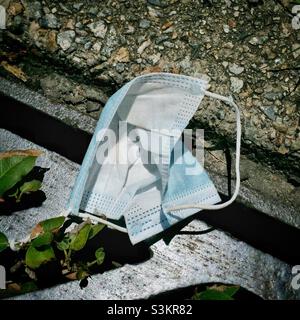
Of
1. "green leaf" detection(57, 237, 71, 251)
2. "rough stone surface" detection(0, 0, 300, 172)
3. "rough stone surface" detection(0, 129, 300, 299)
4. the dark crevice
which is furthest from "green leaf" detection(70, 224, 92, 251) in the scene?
"rough stone surface" detection(0, 0, 300, 172)

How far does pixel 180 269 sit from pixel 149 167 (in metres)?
0.72

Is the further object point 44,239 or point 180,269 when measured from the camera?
point 180,269

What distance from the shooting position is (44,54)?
7.91 feet

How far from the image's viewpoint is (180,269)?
227 centimetres

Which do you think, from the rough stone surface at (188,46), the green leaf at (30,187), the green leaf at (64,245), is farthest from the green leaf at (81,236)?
the rough stone surface at (188,46)

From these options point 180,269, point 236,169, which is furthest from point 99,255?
point 236,169

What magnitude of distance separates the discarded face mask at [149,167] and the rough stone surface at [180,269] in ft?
0.90

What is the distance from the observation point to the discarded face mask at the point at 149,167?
6.59ft

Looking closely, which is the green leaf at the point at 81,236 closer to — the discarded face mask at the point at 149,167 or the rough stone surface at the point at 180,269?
the discarded face mask at the point at 149,167

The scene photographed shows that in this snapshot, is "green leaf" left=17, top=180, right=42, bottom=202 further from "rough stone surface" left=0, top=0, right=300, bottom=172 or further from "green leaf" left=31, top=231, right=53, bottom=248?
"rough stone surface" left=0, top=0, right=300, bottom=172

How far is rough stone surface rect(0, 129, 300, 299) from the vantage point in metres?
2.20

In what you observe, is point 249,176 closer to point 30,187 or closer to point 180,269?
point 180,269

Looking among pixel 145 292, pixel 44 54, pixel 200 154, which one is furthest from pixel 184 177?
pixel 44 54

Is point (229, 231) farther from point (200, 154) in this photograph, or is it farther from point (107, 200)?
point (107, 200)
